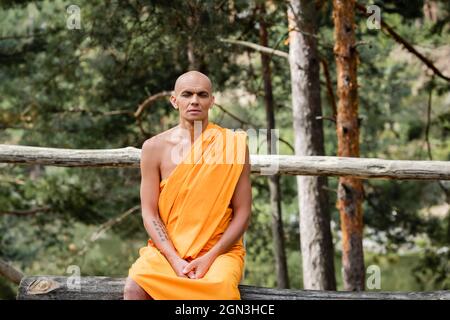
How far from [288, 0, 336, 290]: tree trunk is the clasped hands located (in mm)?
4248

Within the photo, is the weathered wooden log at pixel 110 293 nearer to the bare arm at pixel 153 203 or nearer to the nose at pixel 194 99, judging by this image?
the bare arm at pixel 153 203

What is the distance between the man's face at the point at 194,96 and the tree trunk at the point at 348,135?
3015 mm

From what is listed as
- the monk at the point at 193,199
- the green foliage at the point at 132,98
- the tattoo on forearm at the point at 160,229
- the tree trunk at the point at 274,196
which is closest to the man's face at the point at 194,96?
the monk at the point at 193,199

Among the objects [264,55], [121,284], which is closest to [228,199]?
[121,284]

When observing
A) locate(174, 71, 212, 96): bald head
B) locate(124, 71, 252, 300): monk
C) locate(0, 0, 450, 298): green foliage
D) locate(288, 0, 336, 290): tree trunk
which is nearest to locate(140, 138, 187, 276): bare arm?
locate(124, 71, 252, 300): monk

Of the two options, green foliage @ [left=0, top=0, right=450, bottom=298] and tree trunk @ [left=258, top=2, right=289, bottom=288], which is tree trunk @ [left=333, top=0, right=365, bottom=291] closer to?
green foliage @ [left=0, top=0, right=450, bottom=298]

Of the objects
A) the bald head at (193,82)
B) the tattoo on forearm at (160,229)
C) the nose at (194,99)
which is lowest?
the tattoo on forearm at (160,229)

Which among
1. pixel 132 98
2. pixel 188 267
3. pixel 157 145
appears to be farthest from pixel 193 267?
pixel 132 98

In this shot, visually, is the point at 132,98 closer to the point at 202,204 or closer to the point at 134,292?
the point at 202,204

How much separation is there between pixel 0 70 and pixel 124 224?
3126 mm

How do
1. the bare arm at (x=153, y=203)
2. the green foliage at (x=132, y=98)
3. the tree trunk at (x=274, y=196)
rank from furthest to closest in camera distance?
1. the tree trunk at (x=274, y=196)
2. the green foliage at (x=132, y=98)
3. the bare arm at (x=153, y=203)

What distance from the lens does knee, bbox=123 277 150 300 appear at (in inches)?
135

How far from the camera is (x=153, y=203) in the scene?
3.66m

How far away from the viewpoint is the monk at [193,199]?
3.49 m
